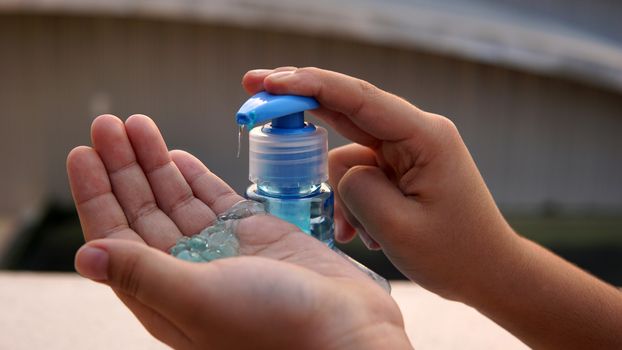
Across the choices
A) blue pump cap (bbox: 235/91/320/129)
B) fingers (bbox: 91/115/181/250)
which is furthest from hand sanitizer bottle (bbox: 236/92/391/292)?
fingers (bbox: 91/115/181/250)

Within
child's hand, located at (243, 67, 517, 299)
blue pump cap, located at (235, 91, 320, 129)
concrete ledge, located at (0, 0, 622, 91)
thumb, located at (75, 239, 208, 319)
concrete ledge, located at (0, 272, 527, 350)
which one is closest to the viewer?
thumb, located at (75, 239, 208, 319)

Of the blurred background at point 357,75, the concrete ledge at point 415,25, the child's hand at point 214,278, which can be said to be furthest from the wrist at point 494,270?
the concrete ledge at point 415,25

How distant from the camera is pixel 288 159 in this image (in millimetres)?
725

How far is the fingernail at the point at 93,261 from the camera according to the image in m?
0.55

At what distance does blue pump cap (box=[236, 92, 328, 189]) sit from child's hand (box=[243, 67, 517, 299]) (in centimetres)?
4

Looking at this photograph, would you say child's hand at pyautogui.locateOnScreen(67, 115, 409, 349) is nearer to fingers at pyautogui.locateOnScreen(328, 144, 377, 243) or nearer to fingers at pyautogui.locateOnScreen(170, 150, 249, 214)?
fingers at pyautogui.locateOnScreen(170, 150, 249, 214)

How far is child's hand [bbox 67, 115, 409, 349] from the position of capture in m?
0.55

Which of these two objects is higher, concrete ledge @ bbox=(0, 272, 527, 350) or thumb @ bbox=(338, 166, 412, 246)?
thumb @ bbox=(338, 166, 412, 246)

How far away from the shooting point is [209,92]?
2.74m

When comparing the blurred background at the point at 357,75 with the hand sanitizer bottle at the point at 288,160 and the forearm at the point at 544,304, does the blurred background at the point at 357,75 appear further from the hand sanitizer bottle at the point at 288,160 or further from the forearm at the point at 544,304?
the hand sanitizer bottle at the point at 288,160

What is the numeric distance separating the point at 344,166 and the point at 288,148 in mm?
214

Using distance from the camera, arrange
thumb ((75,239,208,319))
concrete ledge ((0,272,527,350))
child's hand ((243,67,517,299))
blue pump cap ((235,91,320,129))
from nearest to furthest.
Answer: thumb ((75,239,208,319)) < blue pump cap ((235,91,320,129)) < child's hand ((243,67,517,299)) < concrete ledge ((0,272,527,350))

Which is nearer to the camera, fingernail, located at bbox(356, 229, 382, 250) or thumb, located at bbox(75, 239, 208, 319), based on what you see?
thumb, located at bbox(75, 239, 208, 319)

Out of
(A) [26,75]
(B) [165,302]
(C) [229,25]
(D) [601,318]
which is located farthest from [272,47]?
(B) [165,302]
